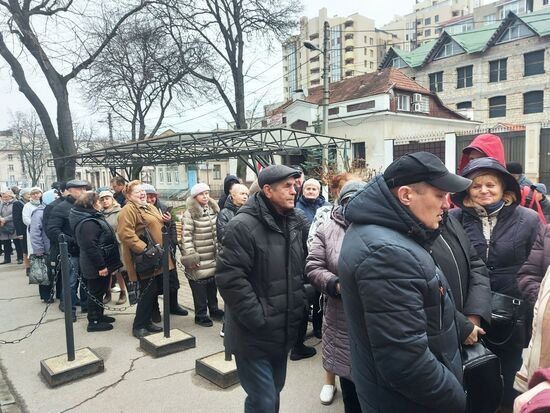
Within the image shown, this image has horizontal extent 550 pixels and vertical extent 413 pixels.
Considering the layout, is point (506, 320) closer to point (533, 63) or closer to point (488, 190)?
point (488, 190)

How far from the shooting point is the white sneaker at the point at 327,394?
3283 millimetres

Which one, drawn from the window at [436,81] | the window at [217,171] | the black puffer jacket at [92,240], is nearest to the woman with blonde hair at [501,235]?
the black puffer jacket at [92,240]

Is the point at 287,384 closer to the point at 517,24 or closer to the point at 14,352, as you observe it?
the point at 14,352

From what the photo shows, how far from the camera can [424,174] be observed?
1.64 metres

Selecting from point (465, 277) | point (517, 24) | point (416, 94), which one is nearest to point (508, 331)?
point (465, 277)

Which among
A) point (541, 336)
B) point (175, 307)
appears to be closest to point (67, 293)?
point (175, 307)

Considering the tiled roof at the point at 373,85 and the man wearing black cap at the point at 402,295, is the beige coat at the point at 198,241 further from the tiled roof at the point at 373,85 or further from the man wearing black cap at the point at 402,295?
the tiled roof at the point at 373,85

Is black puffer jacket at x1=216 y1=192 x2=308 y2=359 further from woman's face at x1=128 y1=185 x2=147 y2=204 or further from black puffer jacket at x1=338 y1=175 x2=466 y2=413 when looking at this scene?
woman's face at x1=128 y1=185 x2=147 y2=204

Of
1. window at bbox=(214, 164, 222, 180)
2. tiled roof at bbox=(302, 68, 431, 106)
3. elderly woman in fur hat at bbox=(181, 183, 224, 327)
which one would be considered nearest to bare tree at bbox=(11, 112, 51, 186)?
window at bbox=(214, 164, 222, 180)

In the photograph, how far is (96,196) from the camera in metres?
5.05

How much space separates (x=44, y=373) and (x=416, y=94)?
1046 inches

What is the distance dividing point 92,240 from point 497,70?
1535 inches

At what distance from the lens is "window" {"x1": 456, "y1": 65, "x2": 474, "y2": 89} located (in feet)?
121

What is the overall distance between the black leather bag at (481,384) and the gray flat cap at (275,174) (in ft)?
4.61
